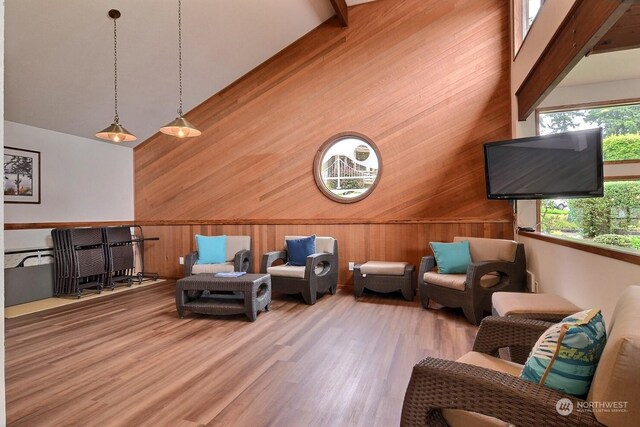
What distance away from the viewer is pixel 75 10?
12.0 ft

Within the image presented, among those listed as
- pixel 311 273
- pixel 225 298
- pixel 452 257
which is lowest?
pixel 225 298

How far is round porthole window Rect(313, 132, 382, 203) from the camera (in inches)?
195

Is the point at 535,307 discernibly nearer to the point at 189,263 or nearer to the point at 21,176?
the point at 189,263

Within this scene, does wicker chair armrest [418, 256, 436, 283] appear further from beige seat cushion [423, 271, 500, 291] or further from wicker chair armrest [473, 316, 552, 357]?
wicker chair armrest [473, 316, 552, 357]

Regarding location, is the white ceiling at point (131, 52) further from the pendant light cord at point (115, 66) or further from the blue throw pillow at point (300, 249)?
the blue throw pillow at point (300, 249)

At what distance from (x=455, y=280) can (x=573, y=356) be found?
260 cm

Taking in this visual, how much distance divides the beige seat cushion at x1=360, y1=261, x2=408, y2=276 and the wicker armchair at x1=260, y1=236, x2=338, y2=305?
0.49 meters

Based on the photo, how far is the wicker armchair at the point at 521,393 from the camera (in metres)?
0.84

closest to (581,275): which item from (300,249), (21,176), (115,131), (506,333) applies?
(506,333)

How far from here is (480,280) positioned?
341cm

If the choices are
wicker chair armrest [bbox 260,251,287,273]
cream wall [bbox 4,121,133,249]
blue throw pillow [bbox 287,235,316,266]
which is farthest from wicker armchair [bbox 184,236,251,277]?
cream wall [bbox 4,121,133,249]

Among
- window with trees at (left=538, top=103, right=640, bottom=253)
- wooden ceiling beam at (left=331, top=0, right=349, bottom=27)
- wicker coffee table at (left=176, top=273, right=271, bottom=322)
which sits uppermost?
wooden ceiling beam at (left=331, top=0, right=349, bottom=27)

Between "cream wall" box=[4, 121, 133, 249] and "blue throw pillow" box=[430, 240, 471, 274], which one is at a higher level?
"cream wall" box=[4, 121, 133, 249]

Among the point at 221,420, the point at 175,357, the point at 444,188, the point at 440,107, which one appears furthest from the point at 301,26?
the point at 221,420
